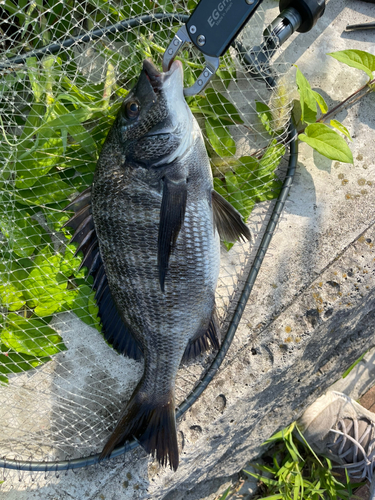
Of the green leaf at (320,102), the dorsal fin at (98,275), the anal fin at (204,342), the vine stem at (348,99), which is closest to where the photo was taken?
the dorsal fin at (98,275)

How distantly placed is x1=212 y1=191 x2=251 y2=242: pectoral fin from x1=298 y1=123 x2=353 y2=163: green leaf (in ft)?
2.03

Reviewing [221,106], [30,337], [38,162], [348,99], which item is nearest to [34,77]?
[38,162]

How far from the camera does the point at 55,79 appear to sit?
1.99m

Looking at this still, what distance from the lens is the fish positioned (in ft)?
5.16

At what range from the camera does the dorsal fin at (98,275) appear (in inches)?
69.1

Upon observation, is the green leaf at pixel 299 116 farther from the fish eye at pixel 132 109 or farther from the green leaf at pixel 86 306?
the green leaf at pixel 86 306

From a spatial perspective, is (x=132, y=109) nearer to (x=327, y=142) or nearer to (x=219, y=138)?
(x=219, y=138)

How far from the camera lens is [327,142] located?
2.05m

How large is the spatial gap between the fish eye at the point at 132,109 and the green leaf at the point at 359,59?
1182 mm

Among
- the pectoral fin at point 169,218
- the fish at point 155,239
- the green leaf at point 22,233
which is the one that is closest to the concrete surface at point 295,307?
the fish at point 155,239

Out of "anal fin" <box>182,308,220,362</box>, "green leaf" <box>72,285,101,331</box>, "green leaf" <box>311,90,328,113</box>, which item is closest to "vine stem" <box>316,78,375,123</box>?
"green leaf" <box>311,90,328,113</box>

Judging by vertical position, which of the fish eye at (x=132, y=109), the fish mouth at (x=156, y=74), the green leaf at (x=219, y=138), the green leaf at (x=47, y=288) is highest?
the fish mouth at (x=156, y=74)

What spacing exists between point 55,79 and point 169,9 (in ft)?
2.33

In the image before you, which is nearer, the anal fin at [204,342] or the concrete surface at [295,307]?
the anal fin at [204,342]
